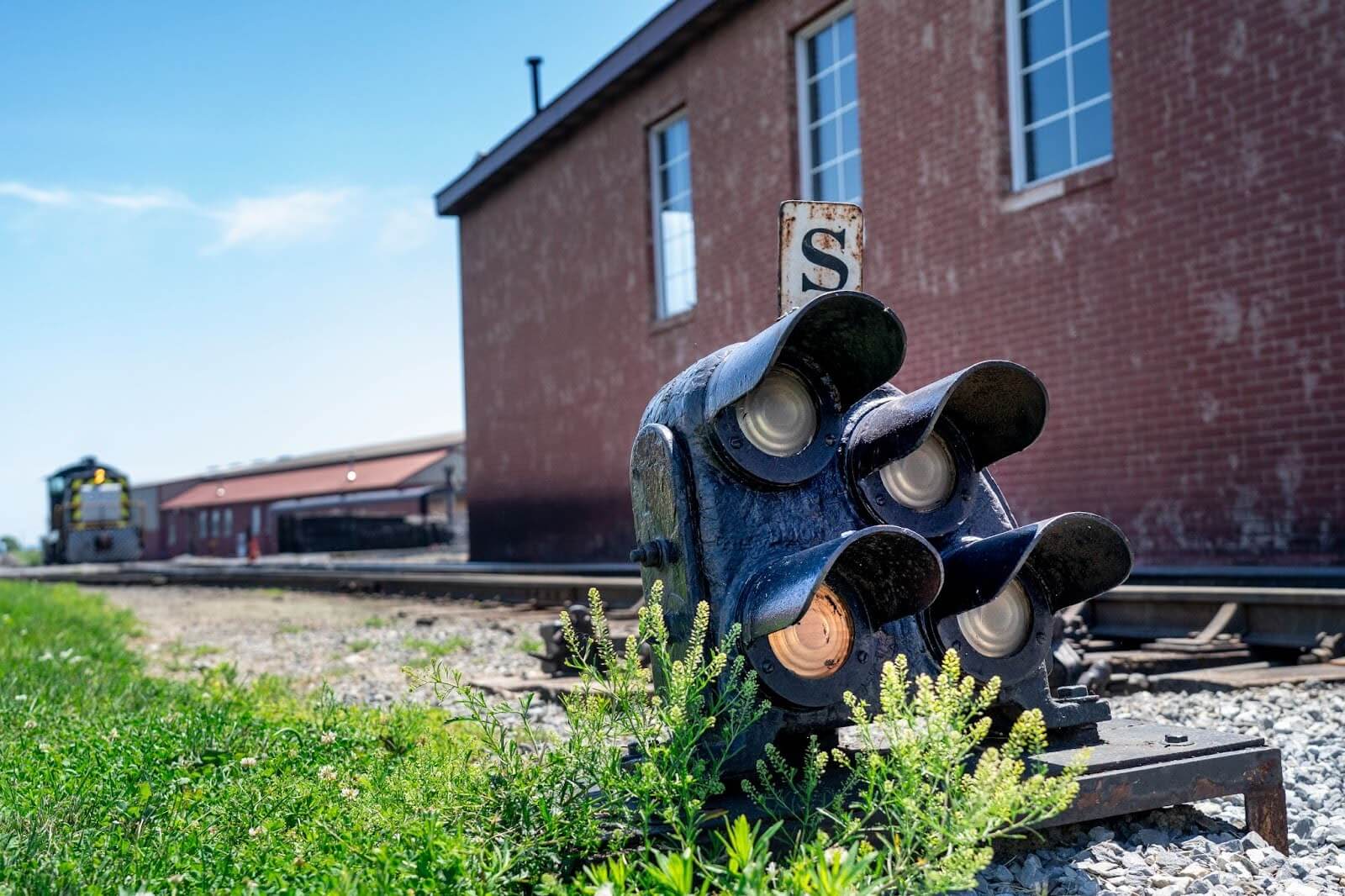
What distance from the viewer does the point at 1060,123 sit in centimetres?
1091

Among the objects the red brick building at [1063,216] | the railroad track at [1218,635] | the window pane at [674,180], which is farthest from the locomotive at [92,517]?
the railroad track at [1218,635]

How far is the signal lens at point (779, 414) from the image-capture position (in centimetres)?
279

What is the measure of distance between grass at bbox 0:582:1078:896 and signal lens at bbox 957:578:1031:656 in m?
0.12

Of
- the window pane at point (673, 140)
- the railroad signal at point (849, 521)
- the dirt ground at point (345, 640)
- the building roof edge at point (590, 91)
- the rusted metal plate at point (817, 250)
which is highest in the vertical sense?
the building roof edge at point (590, 91)

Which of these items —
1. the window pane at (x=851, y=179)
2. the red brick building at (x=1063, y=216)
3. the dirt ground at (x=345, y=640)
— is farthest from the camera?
the window pane at (x=851, y=179)

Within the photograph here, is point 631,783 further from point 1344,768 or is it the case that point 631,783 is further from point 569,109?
point 569,109

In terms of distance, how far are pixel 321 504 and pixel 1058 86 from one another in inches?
1366

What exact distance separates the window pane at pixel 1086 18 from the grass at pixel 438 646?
7398mm

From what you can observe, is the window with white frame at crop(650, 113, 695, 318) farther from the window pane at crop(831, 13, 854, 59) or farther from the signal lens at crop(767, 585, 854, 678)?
the signal lens at crop(767, 585, 854, 678)

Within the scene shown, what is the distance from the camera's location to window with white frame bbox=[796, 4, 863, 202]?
13469 millimetres

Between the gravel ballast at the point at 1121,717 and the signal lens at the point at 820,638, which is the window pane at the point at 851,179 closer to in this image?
the gravel ballast at the point at 1121,717

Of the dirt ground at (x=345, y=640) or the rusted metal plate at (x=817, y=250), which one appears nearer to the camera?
the rusted metal plate at (x=817, y=250)

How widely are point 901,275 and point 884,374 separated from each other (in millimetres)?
9922

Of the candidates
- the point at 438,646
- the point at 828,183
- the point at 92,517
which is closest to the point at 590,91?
the point at 828,183
